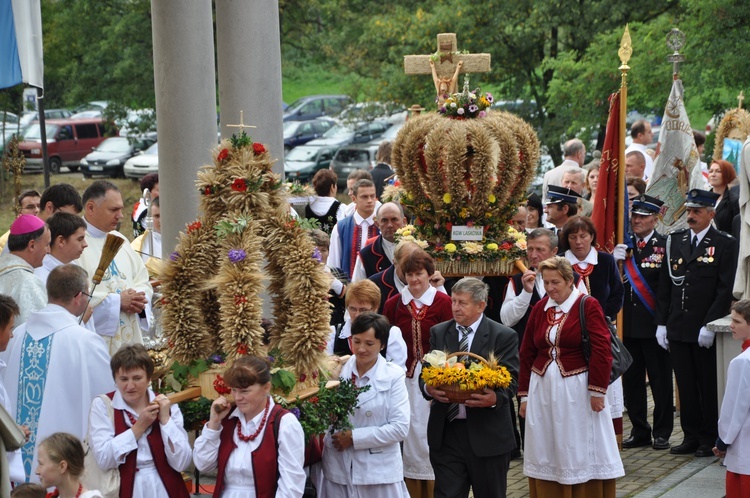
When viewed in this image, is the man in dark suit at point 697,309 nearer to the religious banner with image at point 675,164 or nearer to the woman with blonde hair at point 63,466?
the religious banner with image at point 675,164

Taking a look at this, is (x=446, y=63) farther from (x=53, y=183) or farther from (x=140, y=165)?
(x=140, y=165)

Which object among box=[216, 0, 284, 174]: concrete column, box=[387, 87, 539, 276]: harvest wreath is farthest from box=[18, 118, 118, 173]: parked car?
box=[216, 0, 284, 174]: concrete column

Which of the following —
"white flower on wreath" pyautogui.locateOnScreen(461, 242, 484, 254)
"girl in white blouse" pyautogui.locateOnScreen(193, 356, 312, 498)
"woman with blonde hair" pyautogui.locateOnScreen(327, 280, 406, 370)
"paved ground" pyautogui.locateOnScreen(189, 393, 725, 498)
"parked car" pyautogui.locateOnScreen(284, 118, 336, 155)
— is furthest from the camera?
"parked car" pyautogui.locateOnScreen(284, 118, 336, 155)

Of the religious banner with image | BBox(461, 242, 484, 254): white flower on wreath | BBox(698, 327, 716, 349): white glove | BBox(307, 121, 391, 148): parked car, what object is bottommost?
BBox(698, 327, 716, 349): white glove

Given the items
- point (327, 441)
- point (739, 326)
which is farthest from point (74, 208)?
point (739, 326)

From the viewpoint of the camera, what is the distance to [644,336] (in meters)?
11.3

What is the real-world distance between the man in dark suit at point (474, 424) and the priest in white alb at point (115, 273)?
2.30 m

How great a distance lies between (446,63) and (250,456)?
7.58 m

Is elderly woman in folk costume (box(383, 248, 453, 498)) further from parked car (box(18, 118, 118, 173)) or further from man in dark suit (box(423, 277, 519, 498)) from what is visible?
parked car (box(18, 118, 118, 173))

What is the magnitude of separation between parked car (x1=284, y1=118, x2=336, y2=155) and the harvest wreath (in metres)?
25.9

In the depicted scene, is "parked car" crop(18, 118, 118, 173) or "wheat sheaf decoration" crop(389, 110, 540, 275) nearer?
"wheat sheaf decoration" crop(389, 110, 540, 275)

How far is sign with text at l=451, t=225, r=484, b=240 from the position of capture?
10.9m

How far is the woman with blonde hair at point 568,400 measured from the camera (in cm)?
873

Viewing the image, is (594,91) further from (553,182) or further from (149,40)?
(149,40)
